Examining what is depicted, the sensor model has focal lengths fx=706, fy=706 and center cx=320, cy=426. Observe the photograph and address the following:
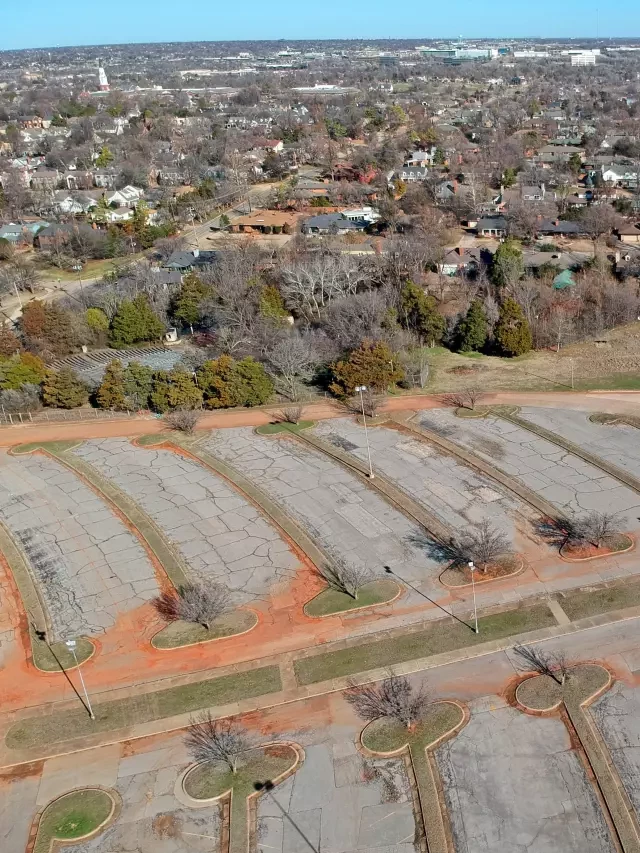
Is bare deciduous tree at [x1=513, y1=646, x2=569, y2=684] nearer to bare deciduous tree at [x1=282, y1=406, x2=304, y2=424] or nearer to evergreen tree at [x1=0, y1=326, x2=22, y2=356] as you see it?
bare deciduous tree at [x1=282, y1=406, x2=304, y2=424]

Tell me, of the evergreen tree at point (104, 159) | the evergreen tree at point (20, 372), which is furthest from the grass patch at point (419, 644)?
the evergreen tree at point (104, 159)

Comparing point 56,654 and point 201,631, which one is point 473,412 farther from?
point 56,654

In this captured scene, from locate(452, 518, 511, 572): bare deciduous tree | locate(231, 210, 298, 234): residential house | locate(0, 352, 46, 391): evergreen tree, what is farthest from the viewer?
locate(231, 210, 298, 234): residential house

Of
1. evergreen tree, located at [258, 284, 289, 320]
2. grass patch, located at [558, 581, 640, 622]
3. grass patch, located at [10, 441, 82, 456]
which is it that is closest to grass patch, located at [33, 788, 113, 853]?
grass patch, located at [558, 581, 640, 622]

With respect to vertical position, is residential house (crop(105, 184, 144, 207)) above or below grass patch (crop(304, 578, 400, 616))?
above

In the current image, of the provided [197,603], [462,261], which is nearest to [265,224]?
[462,261]

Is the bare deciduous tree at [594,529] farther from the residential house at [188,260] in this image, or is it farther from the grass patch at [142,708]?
the residential house at [188,260]
